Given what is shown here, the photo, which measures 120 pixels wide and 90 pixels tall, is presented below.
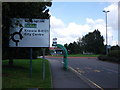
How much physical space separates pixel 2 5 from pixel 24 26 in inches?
165

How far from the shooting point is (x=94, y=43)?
13050 centimetres

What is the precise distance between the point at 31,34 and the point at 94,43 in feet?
372

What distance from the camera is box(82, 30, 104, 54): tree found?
128000 millimetres

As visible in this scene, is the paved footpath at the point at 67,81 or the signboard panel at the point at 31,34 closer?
the paved footpath at the point at 67,81

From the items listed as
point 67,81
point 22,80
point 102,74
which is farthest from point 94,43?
point 22,80

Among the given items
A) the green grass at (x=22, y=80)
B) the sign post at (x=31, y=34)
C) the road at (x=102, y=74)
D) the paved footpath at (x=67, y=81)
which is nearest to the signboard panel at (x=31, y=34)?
the sign post at (x=31, y=34)

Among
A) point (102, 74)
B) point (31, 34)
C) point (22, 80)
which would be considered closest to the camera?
point (22, 80)

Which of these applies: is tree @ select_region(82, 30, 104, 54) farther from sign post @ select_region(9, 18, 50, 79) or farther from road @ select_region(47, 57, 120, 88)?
sign post @ select_region(9, 18, 50, 79)

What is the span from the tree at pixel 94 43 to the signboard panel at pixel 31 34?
351 ft

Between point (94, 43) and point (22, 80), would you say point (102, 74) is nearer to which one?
point (22, 80)

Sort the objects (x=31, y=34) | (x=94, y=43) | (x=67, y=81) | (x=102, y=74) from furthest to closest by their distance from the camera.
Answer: (x=94, y=43), (x=102, y=74), (x=31, y=34), (x=67, y=81)

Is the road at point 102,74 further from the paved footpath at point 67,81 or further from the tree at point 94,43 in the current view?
the tree at point 94,43

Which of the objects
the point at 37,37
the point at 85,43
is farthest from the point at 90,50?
the point at 37,37

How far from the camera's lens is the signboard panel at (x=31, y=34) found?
59.9 feet
